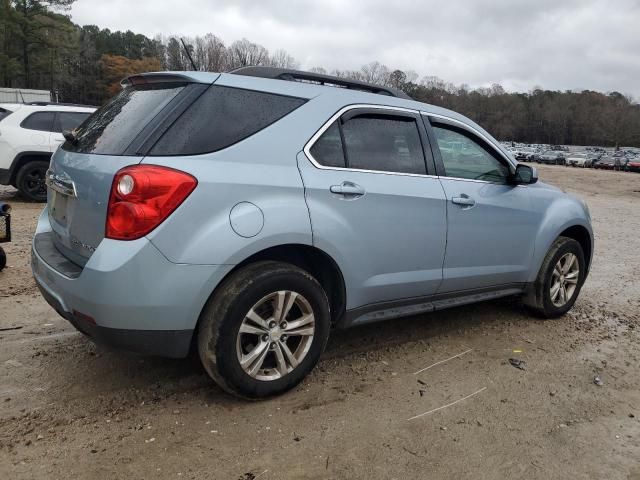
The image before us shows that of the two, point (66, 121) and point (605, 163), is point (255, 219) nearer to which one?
point (66, 121)

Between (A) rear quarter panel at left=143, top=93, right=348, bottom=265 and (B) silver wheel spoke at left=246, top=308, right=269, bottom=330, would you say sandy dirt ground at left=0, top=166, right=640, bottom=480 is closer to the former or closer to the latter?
(B) silver wheel spoke at left=246, top=308, right=269, bottom=330

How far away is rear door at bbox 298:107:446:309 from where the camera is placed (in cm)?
310

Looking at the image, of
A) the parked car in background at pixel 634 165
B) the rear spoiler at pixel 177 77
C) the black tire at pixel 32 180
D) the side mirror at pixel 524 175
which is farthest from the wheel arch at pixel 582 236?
the parked car in background at pixel 634 165

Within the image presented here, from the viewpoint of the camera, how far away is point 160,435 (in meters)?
2.71

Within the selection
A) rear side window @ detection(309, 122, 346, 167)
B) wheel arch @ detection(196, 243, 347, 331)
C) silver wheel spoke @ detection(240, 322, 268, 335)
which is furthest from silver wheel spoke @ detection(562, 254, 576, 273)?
silver wheel spoke @ detection(240, 322, 268, 335)

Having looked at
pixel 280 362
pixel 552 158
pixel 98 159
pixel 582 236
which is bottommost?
pixel 552 158

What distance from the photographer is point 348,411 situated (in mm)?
3033

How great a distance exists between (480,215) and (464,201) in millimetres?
213

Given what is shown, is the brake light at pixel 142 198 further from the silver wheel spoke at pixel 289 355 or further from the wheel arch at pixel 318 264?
the silver wheel spoke at pixel 289 355

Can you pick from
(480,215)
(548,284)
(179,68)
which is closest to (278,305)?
(480,215)

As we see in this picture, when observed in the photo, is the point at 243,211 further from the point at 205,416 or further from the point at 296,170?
the point at 205,416

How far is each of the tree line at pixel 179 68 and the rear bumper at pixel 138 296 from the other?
1207 inches

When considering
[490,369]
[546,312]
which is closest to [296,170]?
[490,369]

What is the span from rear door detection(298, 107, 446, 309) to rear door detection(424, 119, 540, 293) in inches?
6.0
